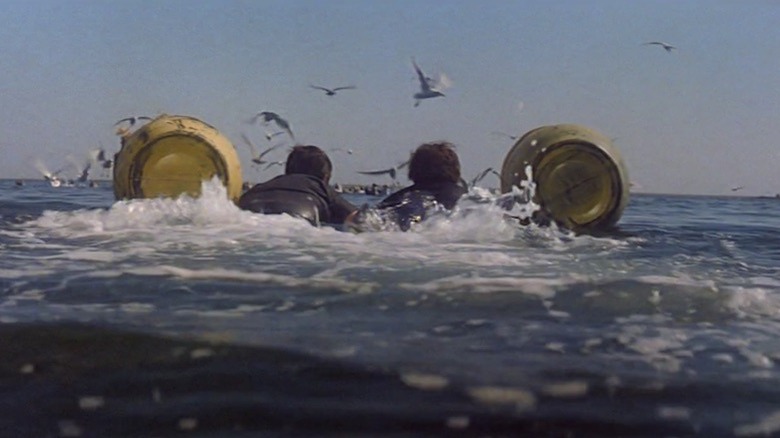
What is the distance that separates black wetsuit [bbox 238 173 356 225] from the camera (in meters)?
10.1

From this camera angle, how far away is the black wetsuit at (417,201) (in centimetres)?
966

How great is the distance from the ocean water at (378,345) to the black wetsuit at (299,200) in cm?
289

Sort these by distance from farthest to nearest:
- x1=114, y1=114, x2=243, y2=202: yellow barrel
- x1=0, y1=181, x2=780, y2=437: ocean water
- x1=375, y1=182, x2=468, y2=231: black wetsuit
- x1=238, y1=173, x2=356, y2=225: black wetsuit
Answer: x1=114, y1=114, x2=243, y2=202: yellow barrel → x1=238, y1=173, x2=356, y2=225: black wetsuit → x1=375, y1=182, x2=468, y2=231: black wetsuit → x1=0, y1=181, x2=780, y2=437: ocean water

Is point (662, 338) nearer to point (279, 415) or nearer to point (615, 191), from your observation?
point (279, 415)

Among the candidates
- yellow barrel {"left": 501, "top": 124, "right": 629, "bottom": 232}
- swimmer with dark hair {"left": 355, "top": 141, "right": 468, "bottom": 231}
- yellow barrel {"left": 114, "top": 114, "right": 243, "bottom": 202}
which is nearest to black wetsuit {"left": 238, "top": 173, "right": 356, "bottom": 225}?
swimmer with dark hair {"left": 355, "top": 141, "right": 468, "bottom": 231}

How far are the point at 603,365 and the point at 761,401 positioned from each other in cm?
58

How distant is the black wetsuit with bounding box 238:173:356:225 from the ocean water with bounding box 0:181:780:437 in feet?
9.48

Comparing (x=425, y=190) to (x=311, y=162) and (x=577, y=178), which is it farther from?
(x=577, y=178)

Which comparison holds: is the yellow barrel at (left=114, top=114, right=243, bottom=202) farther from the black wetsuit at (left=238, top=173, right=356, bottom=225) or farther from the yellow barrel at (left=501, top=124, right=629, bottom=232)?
the yellow barrel at (left=501, top=124, right=629, bottom=232)

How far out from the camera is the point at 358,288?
17.4ft

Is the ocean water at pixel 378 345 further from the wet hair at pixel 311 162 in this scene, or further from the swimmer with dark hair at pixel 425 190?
the wet hair at pixel 311 162

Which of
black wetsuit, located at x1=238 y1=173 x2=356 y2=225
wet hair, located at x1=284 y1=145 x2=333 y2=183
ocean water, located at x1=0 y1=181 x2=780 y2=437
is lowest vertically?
ocean water, located at x1=0 y1=181 x2=780 y2=437

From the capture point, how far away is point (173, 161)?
37.8 feet

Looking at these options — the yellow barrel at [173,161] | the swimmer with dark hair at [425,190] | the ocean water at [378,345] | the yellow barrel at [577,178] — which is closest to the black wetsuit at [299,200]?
the swimmer with dark hair at [425,190]
